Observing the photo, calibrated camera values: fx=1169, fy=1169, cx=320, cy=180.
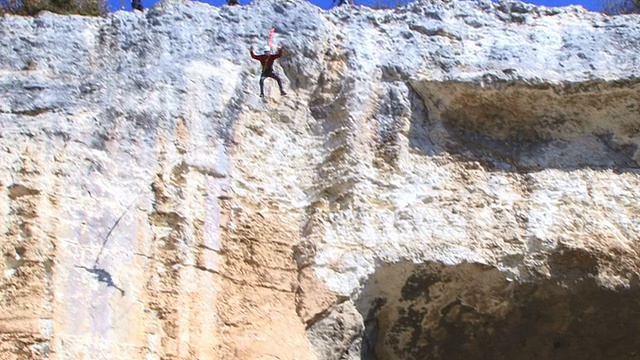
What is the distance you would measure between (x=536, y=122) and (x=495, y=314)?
1.11 metres

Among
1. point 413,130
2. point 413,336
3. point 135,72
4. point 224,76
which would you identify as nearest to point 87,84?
point 135,72

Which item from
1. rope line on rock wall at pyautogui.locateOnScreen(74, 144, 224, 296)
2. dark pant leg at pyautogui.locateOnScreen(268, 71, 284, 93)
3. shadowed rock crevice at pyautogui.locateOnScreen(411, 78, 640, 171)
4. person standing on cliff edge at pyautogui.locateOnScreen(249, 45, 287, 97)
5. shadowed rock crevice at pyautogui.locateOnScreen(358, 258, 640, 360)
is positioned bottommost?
shadowed rock crevice at pyautogui.locateOnScreen(358, 258, 640, 360)

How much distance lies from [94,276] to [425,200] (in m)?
1.72

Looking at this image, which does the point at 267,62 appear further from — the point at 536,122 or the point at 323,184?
the point at 536,122

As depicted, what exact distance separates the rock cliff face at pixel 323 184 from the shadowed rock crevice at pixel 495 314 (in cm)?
1

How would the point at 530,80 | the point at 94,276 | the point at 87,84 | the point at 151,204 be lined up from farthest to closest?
1. the point at 530,80
2. the point at 87,84
3. the point at 151,204
4. the point at 94,276

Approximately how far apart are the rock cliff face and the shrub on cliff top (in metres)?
2.74

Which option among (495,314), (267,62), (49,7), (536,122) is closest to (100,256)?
(267,62)

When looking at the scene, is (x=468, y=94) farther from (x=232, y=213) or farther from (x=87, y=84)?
(x=87, y=84)

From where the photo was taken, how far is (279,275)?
5.43 meters

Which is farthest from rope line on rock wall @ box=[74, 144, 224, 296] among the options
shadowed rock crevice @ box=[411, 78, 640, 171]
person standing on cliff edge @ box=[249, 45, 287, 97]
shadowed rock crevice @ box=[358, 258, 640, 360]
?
shadowed rock crevice @ box=[411, 78, 640, 171]

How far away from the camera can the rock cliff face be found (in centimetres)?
507

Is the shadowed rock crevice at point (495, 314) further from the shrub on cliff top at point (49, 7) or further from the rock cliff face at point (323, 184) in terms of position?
the shrub on cliff top at point (49, 7)

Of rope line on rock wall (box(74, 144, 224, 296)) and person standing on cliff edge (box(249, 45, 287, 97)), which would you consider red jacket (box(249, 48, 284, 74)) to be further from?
rope line on rock wall (box(74, 144, 224, 296))
